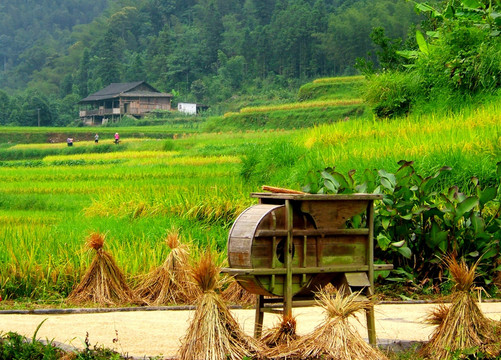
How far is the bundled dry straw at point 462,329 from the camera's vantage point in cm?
516

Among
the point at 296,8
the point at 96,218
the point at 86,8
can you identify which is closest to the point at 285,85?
the point at 296,8

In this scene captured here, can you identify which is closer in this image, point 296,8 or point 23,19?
point 296,8

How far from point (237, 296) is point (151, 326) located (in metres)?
1.97

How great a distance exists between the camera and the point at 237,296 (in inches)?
325

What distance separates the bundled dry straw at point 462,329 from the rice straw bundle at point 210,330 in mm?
1256

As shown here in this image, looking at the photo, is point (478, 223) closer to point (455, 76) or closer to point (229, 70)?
point (455, 76)

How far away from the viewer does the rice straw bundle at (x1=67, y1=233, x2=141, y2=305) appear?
8.00 metres

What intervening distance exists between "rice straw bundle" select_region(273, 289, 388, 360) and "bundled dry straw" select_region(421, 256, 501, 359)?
647mm

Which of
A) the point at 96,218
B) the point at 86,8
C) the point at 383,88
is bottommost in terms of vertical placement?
the point at 96,218

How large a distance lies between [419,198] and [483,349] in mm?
3422

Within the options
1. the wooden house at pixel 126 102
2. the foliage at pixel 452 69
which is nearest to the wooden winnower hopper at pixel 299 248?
the foliage at pixel 452 69

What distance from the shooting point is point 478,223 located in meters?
8.23

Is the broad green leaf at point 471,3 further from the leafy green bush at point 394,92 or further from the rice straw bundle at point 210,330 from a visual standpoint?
the rice straw bundle at point 210,330

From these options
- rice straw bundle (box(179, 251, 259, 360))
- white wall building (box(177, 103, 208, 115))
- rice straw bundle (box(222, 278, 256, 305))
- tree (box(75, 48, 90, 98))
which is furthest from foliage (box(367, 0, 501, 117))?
tree (box(75, 48, 90, 98))
